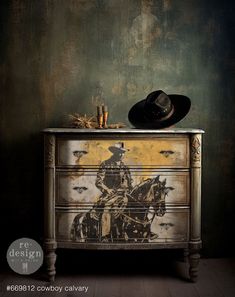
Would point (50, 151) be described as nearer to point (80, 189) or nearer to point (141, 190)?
point (80, 189)

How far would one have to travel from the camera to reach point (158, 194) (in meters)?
3.38

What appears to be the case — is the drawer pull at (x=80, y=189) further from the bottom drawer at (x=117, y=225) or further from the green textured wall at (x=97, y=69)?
the green textured wall at (x=97, y=69)

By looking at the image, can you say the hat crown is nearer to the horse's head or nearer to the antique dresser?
the antique dresser

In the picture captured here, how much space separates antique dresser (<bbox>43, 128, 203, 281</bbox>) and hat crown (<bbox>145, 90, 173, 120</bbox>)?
0.24 metres

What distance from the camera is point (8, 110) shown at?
4.05 metres

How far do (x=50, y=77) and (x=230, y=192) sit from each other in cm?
199

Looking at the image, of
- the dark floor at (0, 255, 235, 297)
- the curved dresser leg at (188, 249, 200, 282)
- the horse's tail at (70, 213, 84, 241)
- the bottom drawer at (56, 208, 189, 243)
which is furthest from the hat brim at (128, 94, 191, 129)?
the dark floor at (0, 255, 235, 297)

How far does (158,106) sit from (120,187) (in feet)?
2.35

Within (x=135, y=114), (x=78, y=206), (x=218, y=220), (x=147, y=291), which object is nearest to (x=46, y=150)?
(x=78, y=206)

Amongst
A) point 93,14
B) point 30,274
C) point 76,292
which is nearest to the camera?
point 76,292

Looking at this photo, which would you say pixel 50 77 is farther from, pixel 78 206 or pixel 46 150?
pixel 78 206

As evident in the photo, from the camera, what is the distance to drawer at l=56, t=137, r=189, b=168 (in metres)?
3.36

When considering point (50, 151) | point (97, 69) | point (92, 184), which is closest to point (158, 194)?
point (92, 184)

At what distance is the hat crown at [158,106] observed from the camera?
11.5 feet
